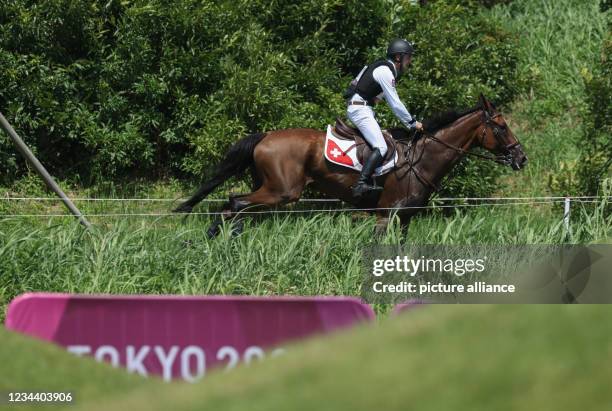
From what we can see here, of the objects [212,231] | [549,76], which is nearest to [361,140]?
[212,231]

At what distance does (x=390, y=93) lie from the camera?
11367 millimetres

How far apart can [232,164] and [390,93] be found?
1.91 metres

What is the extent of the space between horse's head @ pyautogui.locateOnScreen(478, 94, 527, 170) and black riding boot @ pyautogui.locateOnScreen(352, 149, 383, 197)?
133cm

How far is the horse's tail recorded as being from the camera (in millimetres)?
11719

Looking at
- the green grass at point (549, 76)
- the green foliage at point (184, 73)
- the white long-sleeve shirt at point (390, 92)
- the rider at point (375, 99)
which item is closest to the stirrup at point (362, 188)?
the rider at point (375, 99)

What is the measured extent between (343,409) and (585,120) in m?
9.22

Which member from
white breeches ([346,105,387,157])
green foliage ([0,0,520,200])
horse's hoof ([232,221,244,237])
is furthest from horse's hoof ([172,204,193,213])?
white breeches ([346,105,387,157])

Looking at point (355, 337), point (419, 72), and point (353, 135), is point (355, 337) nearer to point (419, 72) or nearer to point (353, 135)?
point (353, 135)

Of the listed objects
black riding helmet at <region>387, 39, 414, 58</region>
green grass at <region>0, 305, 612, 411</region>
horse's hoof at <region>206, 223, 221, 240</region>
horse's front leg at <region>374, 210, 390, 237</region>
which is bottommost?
horse's front leg at <region>374, 210, 390, 237</region>

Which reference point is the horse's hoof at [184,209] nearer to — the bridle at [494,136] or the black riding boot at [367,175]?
the black riding boot at [367,175]

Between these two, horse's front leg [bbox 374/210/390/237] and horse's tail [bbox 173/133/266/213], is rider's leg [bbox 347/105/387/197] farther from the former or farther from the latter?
horse's tail [bbox 173/133/266/213]

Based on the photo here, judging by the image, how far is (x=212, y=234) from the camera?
11023 mm

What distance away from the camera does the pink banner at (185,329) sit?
617cm

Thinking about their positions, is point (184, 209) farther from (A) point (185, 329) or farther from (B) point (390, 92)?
(A) point (185, 329)
